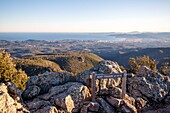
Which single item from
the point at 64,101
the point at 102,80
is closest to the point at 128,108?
the point at 102,80

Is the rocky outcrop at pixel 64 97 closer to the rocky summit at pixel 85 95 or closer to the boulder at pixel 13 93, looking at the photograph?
the rocky summit at pixel 85 95

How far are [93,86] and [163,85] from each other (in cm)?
730

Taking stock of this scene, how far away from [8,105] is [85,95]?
5723 mm

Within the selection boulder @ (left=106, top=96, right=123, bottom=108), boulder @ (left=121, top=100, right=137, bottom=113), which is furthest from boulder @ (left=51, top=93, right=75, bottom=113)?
boulder @ (left=121, top=100, right=137, bottom=113)

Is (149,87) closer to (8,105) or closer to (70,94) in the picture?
(70,94)

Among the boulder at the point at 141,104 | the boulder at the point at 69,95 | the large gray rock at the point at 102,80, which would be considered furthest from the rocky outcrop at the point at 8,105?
the boulder at the point at 141,104

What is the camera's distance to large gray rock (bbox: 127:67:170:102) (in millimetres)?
17547

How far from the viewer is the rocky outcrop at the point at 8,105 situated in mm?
11680

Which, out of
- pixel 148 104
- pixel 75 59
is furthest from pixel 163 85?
pixel 75 59

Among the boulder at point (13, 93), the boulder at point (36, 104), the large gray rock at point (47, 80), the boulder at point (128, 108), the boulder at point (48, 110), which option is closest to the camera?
the boulder at point (48, 110)

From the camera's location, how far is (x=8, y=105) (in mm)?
11953

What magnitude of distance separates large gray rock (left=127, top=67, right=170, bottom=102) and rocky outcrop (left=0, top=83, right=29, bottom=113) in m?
9.61

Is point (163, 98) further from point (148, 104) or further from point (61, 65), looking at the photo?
point (61, 65)

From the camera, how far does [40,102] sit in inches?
543
